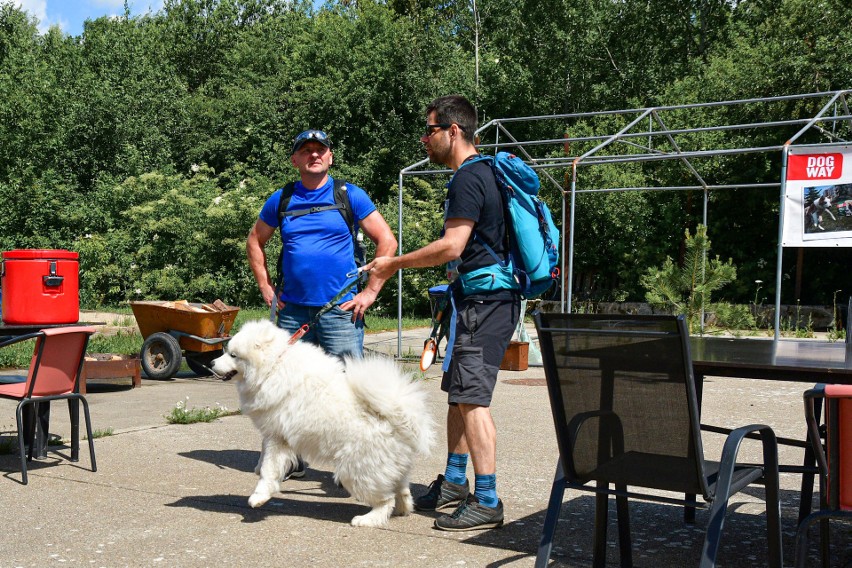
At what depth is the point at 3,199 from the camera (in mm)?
23391

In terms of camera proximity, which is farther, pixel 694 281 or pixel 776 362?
pixel 694 281

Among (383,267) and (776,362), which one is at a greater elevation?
(383,267)

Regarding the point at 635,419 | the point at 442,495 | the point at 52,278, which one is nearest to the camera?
the point at 635,419

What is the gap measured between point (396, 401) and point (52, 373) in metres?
2.46

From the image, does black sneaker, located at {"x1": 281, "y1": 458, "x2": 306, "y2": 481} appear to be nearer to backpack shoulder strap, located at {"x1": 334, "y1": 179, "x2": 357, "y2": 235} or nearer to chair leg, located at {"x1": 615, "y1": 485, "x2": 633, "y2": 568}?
backpack shoulder strap, located at {"x1": 334, "y1": 179, "x2": 357, "y2": 235}

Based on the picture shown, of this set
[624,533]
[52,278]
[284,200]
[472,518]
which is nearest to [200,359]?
[52,278]

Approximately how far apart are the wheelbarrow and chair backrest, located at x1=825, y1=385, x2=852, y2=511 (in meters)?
7.78

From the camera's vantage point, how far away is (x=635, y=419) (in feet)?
10.6

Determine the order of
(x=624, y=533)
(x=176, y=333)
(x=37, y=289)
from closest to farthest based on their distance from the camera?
(x=624, y=533) < (x=37, y=289) < (x=176, y=333)

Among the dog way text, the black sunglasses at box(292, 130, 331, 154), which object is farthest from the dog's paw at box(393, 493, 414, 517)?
the dog way text

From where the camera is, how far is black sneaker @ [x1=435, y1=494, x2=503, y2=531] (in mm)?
4484

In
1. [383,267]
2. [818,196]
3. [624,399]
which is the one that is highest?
[818,196]

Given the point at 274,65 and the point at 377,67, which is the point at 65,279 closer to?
the point at 377,67

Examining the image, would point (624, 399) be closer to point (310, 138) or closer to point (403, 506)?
point (403, 506)
